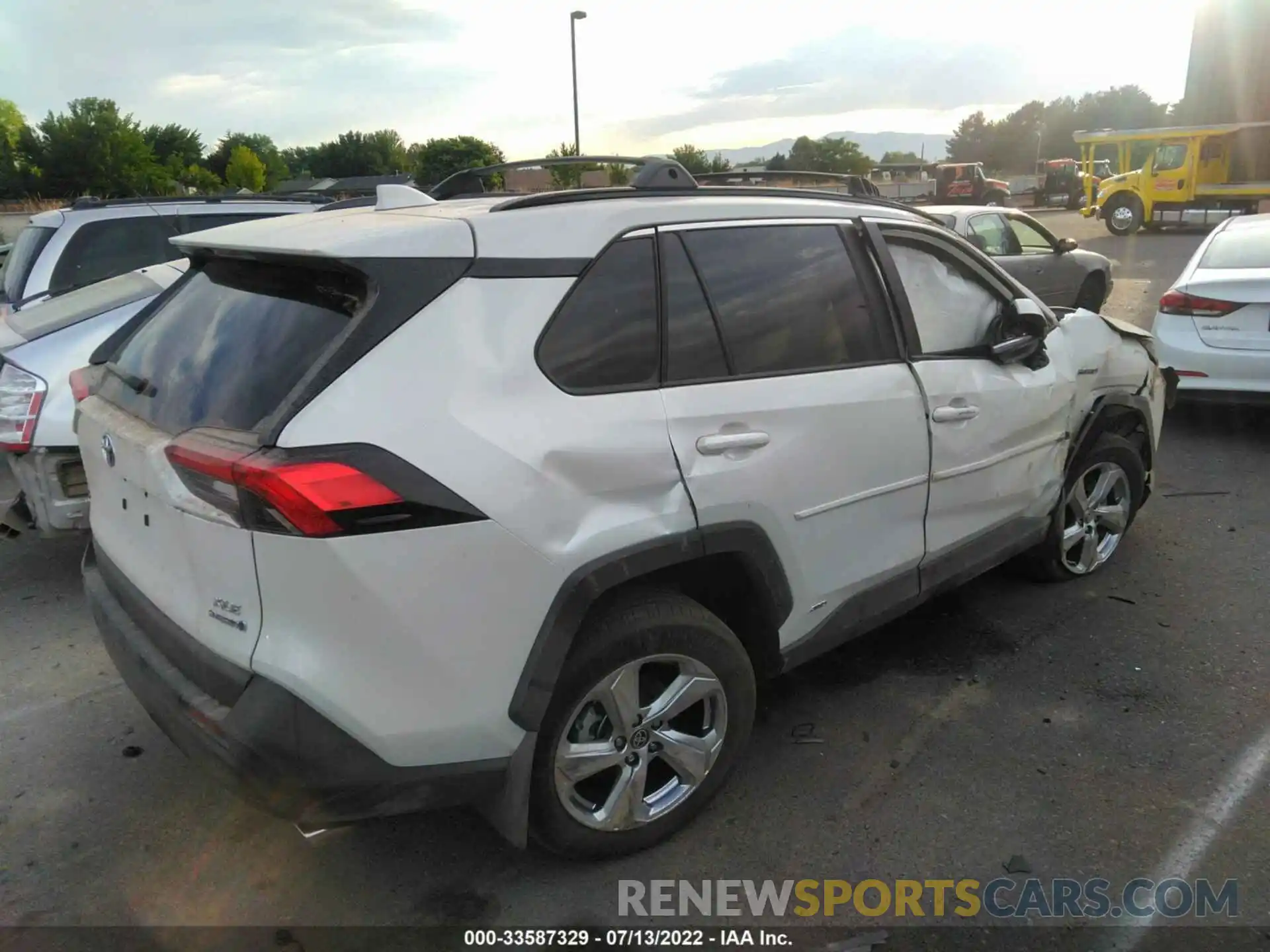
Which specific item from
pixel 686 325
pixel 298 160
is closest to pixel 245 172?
pixel 298 160

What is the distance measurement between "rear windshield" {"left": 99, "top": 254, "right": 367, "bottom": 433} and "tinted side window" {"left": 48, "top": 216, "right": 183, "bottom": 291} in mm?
3932

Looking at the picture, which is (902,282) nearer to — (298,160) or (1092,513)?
(1092,513)

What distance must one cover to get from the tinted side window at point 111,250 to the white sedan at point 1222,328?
22.3 ft

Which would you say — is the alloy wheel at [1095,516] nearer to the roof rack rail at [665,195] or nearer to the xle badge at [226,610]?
the roof rack rail at [665,195]

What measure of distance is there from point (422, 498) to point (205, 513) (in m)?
0.52

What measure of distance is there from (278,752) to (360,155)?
281 feet

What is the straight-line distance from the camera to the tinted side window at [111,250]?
19.9 ft

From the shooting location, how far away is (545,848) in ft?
8.27

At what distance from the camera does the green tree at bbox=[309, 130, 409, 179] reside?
257 ft

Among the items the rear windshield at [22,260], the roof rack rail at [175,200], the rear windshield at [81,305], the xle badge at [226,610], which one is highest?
the roof rack rail at [175,200]

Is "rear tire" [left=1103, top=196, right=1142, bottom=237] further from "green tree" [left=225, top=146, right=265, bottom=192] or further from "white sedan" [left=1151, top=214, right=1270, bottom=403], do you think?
"green tree" [left=225, top=146, right=265, bottom=192]

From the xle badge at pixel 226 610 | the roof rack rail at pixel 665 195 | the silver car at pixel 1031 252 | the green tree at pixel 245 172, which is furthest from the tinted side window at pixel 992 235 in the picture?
the green tree at pixel 245 172

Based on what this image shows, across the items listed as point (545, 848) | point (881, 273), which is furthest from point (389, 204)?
point (545, 848)

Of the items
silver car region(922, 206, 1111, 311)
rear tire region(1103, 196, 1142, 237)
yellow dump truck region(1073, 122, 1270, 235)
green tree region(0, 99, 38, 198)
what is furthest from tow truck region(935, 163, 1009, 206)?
green tree region(0, 99, 38, 198)
